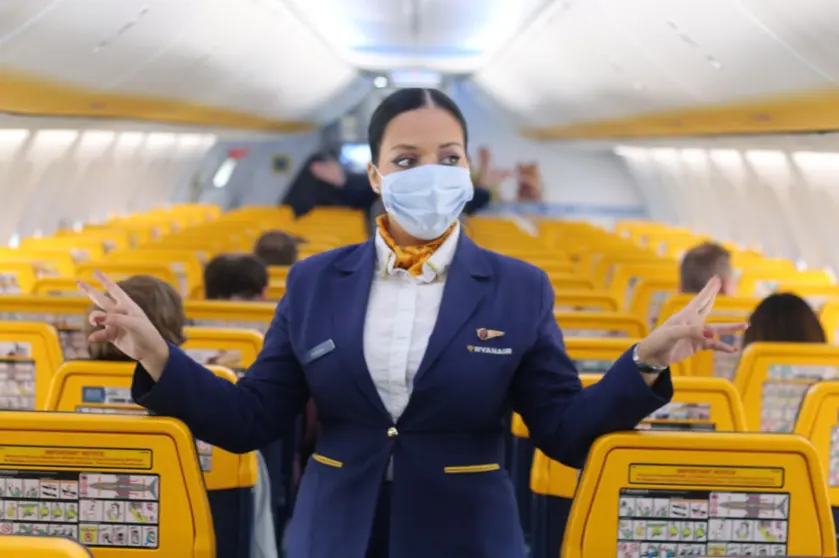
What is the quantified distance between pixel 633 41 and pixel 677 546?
28.8ft

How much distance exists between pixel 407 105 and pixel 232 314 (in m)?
3.35

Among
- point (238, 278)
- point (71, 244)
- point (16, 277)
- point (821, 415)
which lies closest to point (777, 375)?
point (821, 415)

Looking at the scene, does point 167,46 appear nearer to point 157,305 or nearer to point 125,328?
point 157,305

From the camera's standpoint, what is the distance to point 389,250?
3041 millimetres

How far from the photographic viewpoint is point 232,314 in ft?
20.3

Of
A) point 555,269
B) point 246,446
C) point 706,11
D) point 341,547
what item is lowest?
point 341,547

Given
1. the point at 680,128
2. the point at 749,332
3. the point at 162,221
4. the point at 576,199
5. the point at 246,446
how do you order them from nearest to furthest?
the point at 246,446, the point at 749,332, the point at 680,128, the point at 162,221, the point at 576,199

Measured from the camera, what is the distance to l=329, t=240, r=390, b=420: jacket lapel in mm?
2922

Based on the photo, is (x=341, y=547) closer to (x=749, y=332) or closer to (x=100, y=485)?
(x=100, y=485)

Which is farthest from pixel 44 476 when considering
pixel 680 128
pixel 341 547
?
pixel 680 128

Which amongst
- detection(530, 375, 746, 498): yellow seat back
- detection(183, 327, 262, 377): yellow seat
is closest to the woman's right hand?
detection(530, 375, 746, 498): yellow seat back

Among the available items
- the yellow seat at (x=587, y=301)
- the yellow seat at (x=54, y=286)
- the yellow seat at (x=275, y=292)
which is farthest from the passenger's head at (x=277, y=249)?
the yellow seat at (x=587, y=301)

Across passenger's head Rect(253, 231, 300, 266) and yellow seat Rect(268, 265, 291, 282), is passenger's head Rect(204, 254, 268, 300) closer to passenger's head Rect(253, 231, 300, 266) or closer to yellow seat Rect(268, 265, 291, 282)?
yellow seat Rect(268, 265, 291, 282)

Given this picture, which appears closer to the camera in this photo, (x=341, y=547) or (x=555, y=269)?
(x=341, y=547)
